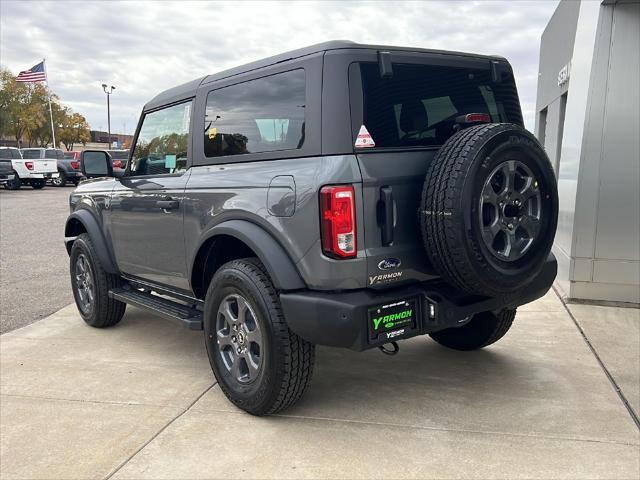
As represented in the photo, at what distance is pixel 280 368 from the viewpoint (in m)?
3.14

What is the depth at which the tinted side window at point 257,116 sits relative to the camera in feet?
10.6

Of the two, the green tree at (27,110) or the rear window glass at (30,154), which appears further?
the green tree at (27,110)

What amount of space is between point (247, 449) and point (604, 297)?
4.43m

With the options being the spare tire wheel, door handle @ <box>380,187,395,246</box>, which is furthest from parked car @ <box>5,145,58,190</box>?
the spare tire wheel

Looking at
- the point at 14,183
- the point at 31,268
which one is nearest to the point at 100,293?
the point at 31,268

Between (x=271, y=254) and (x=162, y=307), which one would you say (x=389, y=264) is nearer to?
(x=271, y=254)

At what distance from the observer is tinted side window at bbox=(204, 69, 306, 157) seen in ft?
10.6

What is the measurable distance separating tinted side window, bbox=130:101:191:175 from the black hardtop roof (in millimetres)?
81

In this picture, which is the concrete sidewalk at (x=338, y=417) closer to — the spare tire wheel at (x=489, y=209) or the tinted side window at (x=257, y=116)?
the spare tire wheel at (x=489, y=209)

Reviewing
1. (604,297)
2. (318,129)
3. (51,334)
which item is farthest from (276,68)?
(604,297)

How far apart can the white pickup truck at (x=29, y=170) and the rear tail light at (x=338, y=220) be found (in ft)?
87.2

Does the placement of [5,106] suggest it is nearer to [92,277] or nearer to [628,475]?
[92,277]

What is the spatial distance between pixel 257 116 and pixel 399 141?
3.02 feet

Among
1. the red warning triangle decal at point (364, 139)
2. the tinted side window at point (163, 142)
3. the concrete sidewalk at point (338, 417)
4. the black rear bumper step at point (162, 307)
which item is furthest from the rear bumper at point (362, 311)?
the tinted side window at point (163, 142)
